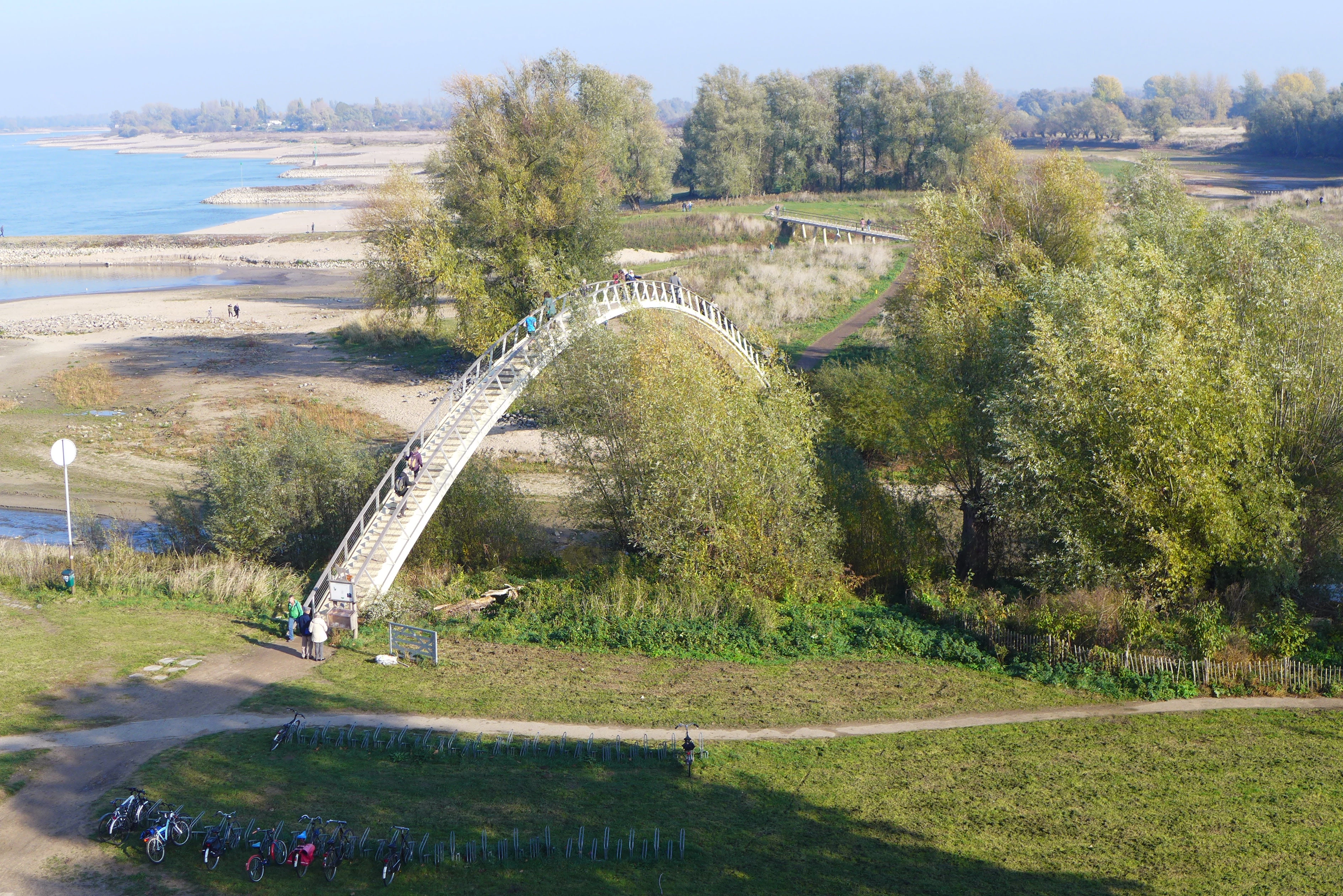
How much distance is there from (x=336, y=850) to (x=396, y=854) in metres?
0.81

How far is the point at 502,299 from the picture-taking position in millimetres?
51688

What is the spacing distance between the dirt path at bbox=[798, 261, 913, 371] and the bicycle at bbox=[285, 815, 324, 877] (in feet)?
122

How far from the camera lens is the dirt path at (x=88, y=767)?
1372 cm

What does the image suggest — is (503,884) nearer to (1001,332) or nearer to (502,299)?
(1001,332)

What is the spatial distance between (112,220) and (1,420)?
92954mm

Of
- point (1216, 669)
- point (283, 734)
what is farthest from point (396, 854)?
point (1216, 669)

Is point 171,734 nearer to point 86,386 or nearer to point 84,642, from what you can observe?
point 84,642

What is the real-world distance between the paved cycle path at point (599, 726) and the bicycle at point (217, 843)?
151 inches

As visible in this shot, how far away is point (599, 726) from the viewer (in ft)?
64.2

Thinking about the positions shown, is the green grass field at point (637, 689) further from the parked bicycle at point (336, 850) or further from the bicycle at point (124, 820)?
the parked bicycle at point (336, 850)

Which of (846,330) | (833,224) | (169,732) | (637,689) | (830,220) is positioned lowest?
(637,689)

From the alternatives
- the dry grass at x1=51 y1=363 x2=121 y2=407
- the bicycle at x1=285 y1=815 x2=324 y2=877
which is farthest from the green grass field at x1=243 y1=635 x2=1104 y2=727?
the dry grass at x1=51 y1=363 x2=121 y2=407

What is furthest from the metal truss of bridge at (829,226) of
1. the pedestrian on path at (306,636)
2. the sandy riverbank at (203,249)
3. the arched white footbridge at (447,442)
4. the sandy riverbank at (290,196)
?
the pedestrian on path at (306,636)

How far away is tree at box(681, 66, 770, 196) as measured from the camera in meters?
114
